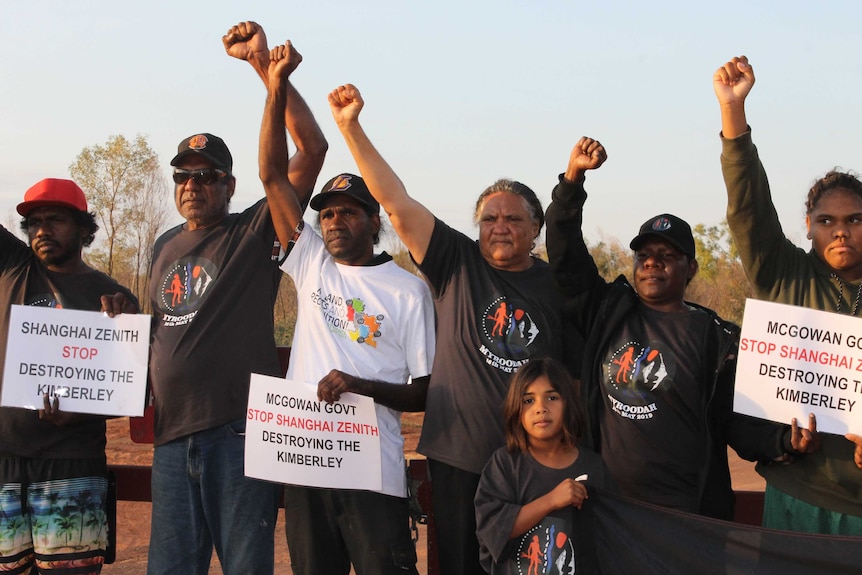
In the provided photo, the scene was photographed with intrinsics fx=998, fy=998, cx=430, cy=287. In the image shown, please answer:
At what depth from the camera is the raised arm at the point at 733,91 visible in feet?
14.8

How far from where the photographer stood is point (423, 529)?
A: 9.54m

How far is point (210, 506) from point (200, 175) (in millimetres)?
1688

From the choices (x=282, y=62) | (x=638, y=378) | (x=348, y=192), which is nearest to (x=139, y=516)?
(x=348, y=192)

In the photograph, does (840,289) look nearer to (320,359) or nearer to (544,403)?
(544,403)

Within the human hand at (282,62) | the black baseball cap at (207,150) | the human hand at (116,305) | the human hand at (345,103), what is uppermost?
the human hand at (282,62)

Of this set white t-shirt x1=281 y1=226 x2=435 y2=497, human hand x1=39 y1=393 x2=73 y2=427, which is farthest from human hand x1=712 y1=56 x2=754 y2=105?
human hand x1=39 y1=393 x2=73 y2=427

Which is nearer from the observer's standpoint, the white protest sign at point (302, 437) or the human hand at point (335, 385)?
the human hand at point (335, 385)

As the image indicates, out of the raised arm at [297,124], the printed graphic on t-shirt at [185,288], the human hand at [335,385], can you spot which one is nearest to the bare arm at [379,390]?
the human hand at [335,385]

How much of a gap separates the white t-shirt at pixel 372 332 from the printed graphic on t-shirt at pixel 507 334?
0.36m

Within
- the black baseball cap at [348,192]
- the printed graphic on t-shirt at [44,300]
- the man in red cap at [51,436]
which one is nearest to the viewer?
the black baseball cap at [348,192]

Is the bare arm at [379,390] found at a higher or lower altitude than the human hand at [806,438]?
higher

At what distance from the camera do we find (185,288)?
504 cm

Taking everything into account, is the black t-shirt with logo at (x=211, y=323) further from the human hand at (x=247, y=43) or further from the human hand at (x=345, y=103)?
the human hand at (x=247, y=43)

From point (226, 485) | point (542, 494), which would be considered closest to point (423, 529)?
point (226, 485)
